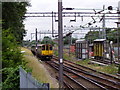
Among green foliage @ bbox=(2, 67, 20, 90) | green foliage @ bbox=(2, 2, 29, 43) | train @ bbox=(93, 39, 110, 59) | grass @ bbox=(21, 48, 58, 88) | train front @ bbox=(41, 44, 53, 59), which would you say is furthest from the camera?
train front @ bbox=(41, 44, 53, 59)

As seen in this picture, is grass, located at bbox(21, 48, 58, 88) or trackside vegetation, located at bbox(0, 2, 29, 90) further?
grass, located at bbox(21, 48, 58, 88)

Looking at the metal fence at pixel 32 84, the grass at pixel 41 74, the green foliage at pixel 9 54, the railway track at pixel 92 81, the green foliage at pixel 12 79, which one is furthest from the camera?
the railway track at pixel 92 81

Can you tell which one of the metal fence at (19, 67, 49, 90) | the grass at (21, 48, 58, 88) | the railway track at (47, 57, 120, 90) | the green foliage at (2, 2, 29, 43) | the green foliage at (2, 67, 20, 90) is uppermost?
the green foliage at (2, 2, 29, 43)

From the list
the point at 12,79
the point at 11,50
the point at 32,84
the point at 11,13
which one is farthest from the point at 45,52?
the point at 32,84

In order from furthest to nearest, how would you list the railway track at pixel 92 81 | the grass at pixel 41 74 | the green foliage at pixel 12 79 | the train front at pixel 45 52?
the train front at pixel 45 52 < the railway track at pixel 92 81 < the grass at pixel 41 74 < the green foliage at pixel 12 79

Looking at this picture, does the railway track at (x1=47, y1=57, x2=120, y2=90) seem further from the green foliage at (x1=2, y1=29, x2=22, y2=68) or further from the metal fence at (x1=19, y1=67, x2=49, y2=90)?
the metal fence at (x1=19, y1=67, x2=49, y2=90)

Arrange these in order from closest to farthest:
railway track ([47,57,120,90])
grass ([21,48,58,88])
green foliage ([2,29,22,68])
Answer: green foliage ([2,29,22,68]) → grass ([21,48,58,88]) → railway track ([47,57,120,90])

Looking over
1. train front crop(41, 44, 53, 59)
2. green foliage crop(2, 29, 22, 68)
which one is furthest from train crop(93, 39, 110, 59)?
green foliage crop(2, 29, 22, 68)

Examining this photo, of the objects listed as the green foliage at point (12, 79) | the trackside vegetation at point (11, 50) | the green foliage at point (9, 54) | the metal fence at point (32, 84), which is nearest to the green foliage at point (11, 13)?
the trackside vegetation at point (11, 50)

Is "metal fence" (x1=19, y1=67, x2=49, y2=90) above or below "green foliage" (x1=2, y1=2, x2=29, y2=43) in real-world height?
below

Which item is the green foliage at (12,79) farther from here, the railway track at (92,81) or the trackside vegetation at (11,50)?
the railway track at (92,81)

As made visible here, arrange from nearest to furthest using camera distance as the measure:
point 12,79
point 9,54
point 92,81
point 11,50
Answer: point 12,79 → point 9,54 → point 11,50 → point 92,81

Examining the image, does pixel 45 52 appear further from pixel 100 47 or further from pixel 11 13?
pixel 11 13

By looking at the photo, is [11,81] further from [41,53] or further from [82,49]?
[41,53]
